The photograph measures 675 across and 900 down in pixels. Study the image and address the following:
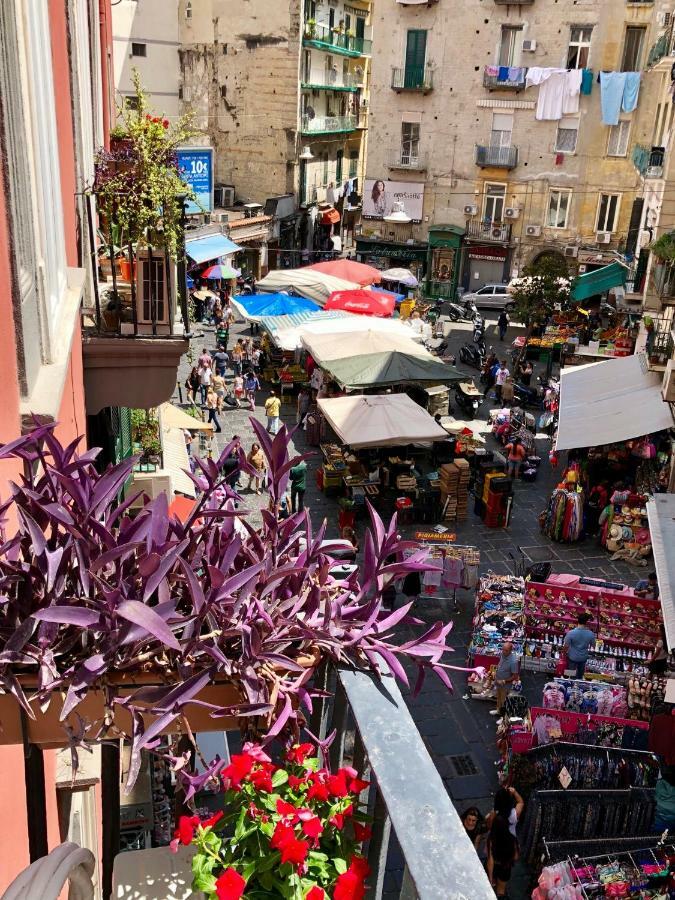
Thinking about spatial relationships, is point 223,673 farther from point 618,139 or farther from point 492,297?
point 618,139

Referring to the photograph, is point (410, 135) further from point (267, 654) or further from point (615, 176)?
point (267, 654)

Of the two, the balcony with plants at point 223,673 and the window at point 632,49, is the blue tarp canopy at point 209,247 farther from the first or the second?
the balcony with plants at point 223,673

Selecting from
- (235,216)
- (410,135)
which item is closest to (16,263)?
(235,216)

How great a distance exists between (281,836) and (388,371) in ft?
55.6

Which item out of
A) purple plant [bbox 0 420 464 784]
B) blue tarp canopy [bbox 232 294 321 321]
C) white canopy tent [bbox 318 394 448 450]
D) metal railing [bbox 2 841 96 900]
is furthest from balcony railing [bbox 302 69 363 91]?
metal railing [bbox 2 841 96 900]

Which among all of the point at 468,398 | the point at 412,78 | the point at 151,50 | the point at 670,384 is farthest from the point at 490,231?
the point at 670,384

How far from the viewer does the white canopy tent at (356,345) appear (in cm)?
1973

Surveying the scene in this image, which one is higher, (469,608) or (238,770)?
(238,770)

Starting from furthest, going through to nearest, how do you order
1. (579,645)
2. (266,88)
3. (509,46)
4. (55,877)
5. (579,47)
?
1. (266,88)
2. (509,46)
3. (579,47)
4. (579,645)
5. (55,877)

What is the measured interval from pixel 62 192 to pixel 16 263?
243 cm

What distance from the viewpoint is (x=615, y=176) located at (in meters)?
36.4

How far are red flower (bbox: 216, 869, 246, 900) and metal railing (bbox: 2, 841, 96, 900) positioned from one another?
11.8 inches

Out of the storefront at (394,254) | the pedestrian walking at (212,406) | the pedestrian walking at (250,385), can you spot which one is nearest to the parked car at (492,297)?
the storefront at (394,254)

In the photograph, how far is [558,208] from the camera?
37844 millimetres
